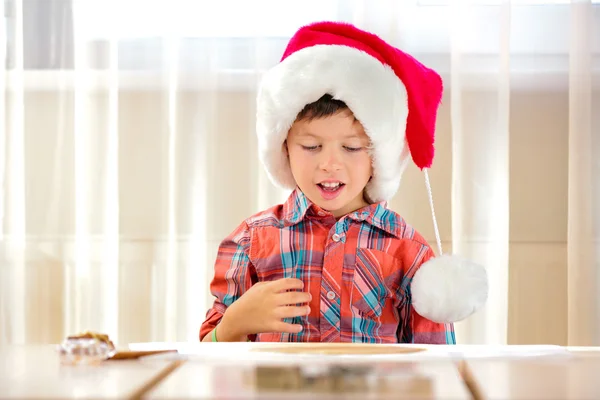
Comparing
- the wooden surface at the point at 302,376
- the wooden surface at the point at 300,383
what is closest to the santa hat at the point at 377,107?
the wooden surface at the point at 302,376

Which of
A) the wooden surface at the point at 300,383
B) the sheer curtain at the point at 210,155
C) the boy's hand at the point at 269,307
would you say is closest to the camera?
the wooden surface at the point at 300,383

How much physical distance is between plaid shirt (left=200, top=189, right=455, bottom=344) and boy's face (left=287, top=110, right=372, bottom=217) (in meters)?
0.03

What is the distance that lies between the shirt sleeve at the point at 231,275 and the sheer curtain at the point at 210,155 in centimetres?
59

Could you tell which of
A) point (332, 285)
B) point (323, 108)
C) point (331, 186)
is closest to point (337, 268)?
point (332, 285)

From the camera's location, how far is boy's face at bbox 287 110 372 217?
131 cm

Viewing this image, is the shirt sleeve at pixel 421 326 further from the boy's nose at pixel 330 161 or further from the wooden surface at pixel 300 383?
the wooden surface at pixel 300 383

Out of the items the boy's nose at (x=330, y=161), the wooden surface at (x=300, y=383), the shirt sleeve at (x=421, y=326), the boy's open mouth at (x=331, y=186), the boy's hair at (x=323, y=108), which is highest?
the boy's hair at (x=323, y=108)

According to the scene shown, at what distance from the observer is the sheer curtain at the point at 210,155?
193 cm

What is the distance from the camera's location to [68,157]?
202 cm

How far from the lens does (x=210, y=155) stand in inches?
78.1

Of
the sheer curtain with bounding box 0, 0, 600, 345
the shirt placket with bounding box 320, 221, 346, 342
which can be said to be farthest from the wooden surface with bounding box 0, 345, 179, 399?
the sheer curtain with bounding box 0, 0, 600, 345

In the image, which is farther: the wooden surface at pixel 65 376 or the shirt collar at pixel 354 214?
the shirt collar at pixel 354 214

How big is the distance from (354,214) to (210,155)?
723 millimetres

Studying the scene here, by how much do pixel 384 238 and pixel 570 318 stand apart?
30.6 inches
